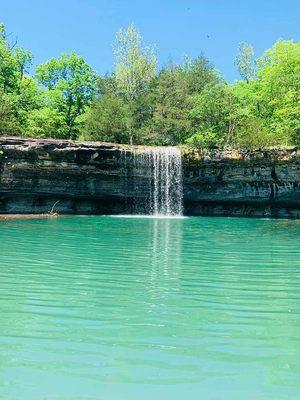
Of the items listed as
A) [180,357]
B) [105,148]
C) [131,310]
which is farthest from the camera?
[105,148]

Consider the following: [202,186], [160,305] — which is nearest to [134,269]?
[160,305]

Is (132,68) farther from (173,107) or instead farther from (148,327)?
(148,327)

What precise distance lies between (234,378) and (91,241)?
379 inches

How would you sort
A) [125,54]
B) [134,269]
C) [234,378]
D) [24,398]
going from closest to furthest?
1. [24,398]
2. [234,378]
3. [134,269]
4. [125,54]

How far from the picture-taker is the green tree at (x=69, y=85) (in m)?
40.4

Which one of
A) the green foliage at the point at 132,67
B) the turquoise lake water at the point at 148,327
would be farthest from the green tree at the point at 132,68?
the turquoise lake water at the point at 148,327

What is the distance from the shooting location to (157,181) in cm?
2739

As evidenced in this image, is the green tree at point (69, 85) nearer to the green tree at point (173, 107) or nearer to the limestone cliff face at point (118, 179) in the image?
the green tree at point (173, 107)

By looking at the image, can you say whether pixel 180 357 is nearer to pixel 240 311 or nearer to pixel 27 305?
pixel 240 311

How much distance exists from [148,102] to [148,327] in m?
32.2

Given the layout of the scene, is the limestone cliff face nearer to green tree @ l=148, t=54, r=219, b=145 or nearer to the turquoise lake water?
green tree @ l=148, t=54, r=219, b=145

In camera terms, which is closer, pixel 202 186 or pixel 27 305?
pixel 27 305

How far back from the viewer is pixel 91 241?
42.6ft

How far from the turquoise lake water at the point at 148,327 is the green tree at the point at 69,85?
106 ft
